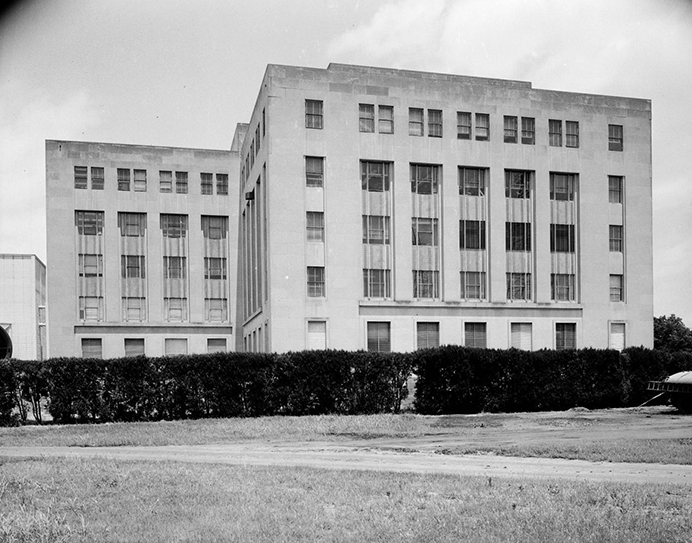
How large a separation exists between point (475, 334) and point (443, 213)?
344 inches

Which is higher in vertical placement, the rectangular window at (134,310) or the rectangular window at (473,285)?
the rectangular window at (473,285)

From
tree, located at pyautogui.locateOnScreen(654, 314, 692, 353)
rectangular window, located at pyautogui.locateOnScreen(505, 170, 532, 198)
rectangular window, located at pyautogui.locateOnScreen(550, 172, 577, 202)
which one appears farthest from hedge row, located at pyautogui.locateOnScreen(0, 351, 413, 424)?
tree, located at pyautogui.locateOnScreen(654, 314, 692, 353)

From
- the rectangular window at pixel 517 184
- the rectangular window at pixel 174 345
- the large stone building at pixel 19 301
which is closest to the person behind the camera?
the rectangular window at pixel 517 184

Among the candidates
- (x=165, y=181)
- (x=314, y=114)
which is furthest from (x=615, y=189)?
(x=165, y=181)

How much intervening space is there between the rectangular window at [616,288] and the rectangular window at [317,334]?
2169cm

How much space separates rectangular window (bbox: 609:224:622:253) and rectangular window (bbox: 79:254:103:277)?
4292cm

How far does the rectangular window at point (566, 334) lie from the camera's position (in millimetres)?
53719

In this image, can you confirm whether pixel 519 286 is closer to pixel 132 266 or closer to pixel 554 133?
pixel 554 133

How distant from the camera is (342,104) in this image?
166 ft

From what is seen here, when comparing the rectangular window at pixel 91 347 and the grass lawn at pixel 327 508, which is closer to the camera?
the grass lawn at pixel 327 508

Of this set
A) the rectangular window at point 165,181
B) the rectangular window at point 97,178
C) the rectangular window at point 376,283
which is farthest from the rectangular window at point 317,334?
the rectangular window at point 97,178

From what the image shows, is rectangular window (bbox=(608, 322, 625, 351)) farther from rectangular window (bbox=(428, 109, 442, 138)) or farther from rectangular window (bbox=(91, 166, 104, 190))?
rectangular window (bbox=(91, 166, 104, 190))

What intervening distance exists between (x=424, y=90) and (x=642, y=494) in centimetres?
4357

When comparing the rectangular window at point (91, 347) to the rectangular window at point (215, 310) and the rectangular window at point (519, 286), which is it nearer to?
the rectangular window at point (215, 310)
